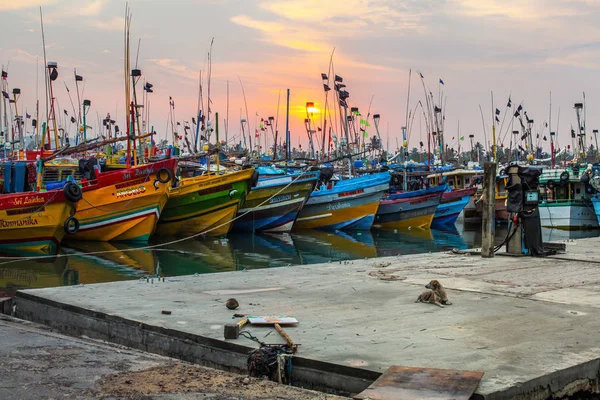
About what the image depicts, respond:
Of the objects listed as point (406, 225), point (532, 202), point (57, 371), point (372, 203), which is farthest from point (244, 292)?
point (406, 225)

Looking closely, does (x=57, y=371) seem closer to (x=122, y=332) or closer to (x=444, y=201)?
(x=122, y=332)

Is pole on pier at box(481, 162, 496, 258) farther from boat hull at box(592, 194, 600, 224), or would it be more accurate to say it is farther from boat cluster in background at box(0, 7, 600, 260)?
boat hull at box(592, 194, 600, 224)

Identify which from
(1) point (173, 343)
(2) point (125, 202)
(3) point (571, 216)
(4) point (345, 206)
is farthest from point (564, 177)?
(1) point (173, 343)

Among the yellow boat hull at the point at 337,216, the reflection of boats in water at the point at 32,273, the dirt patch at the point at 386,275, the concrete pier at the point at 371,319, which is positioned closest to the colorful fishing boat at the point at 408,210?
the yellow boat hull at the point at 337,216

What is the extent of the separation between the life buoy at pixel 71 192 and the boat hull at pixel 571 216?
2281cm

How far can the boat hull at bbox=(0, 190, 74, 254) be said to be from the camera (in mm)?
19891

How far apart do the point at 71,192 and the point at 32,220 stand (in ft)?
4.38

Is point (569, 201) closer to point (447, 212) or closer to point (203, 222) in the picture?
point (447, 212)

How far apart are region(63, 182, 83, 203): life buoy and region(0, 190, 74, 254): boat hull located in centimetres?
16

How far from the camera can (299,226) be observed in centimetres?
3234

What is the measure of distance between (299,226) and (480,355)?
27.4m

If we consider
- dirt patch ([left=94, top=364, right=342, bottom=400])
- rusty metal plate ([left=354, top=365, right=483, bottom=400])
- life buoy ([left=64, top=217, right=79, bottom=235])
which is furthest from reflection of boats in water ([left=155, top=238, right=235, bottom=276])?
rusty metal plate ([left=354, top=365, right=483, bottom=400])

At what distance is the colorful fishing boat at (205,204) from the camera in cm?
2570

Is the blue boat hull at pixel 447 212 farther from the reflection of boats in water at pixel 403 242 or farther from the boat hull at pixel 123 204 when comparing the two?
the boat hull at pixel 123 204
